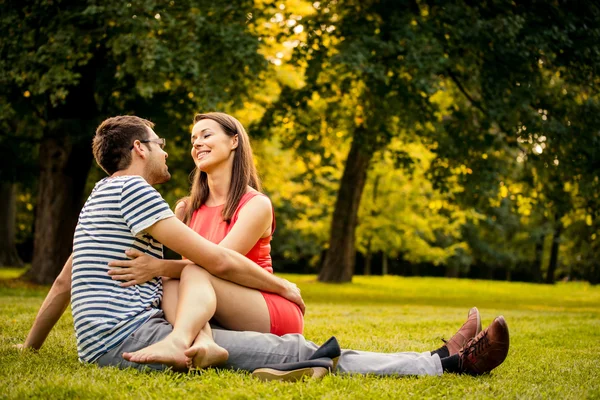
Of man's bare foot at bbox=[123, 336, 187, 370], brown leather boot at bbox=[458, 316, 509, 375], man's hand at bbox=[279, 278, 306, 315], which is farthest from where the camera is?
man's hand at bbox=[279, 278, 306, 315]

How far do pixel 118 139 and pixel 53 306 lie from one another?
4.30 feet

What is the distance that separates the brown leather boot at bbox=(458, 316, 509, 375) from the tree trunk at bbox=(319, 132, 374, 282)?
15.9 metres

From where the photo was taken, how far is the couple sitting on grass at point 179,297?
13.1ft

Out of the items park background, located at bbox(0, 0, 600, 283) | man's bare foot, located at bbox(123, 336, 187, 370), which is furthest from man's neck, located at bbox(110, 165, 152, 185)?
park background, located at bbox(0, 0, 600, 283)

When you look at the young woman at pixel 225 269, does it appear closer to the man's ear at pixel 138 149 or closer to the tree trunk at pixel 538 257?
the man's ear at pixel 138 149

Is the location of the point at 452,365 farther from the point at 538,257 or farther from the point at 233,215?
the point at 538,257

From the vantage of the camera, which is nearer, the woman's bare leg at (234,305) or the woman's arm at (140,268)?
the woman's arm at (140,268)

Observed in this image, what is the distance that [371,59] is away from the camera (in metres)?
13.0

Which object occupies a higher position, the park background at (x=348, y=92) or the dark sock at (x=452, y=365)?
the park background at (x=348, y=92)

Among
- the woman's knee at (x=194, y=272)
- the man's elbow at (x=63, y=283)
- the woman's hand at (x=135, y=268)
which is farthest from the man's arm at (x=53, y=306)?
the woman's knee at (x=194, y=272)

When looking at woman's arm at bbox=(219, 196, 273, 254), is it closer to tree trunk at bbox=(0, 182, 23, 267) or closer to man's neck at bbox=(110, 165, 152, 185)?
man's neck at bbox=(110, 165, 152, 185)

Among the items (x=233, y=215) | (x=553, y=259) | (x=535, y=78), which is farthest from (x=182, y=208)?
(x=553, y=259)

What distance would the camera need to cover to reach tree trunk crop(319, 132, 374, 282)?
20391 millimetres

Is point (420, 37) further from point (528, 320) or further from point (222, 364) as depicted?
point (222, 364)
